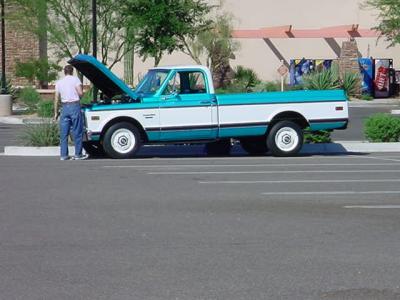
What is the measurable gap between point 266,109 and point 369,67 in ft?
103

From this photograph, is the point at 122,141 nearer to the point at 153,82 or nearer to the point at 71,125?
the point at 71,125

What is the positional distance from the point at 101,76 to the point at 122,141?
1.37m

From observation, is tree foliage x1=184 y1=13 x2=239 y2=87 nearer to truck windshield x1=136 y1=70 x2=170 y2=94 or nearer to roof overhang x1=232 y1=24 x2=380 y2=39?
roof overhang x1=232 y1=24 x2=380 y2=39

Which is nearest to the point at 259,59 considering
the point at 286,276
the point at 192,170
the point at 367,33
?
the point at 367,33

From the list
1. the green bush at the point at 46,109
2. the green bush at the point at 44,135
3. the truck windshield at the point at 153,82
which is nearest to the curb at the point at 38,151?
the green bush at the point at 44,135

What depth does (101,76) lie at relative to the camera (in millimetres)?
19984

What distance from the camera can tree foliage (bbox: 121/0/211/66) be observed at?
40.6 meters

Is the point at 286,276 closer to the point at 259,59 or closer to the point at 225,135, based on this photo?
the point at 225,135

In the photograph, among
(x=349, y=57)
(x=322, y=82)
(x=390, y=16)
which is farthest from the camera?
(x=349, y=57)

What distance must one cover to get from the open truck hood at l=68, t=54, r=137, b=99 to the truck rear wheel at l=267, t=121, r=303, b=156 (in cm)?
278

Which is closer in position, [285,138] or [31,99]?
[285,138]

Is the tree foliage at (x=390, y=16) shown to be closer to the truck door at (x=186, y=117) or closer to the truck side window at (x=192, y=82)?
the truck side window at (x=192, y=82)

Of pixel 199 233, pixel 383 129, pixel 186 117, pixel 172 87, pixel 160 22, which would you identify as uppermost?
pixel 160 22

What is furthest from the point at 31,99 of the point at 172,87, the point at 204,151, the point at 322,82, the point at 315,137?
the point at 172,87
